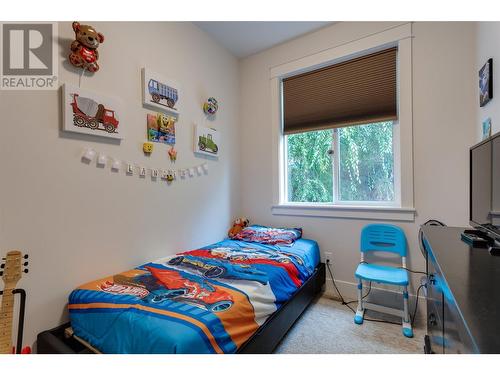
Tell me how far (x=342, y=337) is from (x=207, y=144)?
6.96 ft

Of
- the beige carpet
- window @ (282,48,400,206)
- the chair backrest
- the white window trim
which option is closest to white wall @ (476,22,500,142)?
the white window trim

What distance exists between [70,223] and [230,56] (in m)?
2.58

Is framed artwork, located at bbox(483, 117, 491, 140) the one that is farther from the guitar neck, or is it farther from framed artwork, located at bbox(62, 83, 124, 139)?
the guitar neck

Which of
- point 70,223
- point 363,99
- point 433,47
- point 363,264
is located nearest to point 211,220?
point 70,223

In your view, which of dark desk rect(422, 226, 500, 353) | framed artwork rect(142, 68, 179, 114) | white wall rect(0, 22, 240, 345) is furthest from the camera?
framed artwork rect(142, 68, 179, 114)

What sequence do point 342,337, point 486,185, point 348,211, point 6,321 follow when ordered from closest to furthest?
point 6,321
point 486,185
point 342,337
point 348,211

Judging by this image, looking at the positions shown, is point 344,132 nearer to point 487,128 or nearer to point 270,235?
point 487,128

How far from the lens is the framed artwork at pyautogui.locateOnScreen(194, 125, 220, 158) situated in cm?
243

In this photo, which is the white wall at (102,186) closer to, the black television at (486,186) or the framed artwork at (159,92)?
the framed artwork at (159,92)

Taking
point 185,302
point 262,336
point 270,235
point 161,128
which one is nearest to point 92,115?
point 161,128

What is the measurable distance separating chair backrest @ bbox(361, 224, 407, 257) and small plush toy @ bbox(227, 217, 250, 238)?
136cm

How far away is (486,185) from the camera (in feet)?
4.14

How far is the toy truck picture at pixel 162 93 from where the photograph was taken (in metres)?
1.98

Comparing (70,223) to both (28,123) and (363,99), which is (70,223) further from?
(363,99)
